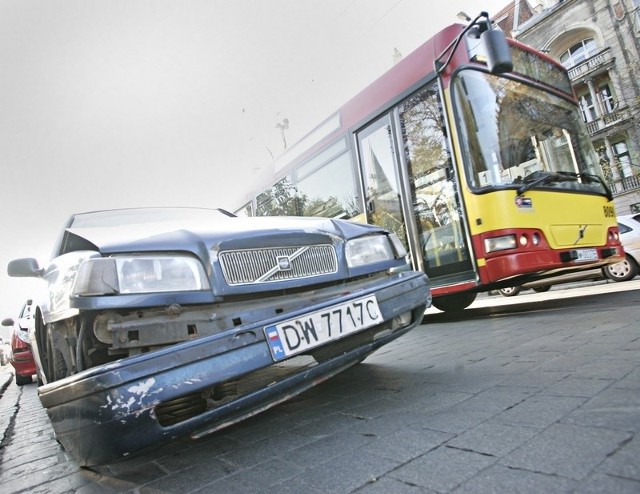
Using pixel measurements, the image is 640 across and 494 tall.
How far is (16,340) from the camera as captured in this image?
311 inches

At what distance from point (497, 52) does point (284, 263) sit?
9.75ft

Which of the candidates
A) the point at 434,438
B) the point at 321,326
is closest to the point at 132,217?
the point at 321,326

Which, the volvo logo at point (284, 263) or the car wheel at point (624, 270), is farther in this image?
the car wheel at point (624, 270)

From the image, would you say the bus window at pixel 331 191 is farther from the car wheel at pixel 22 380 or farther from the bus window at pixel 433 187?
the car wheel at pixel 22 380

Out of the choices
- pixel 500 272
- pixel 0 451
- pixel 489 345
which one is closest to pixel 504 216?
pixel 500 272

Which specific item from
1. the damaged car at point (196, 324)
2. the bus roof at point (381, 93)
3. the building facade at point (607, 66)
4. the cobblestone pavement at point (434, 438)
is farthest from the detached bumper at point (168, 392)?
the building facade at point (607, 66)

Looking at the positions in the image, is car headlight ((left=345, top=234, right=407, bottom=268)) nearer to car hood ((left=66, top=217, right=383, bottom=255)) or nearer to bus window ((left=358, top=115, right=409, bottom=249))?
car hood ((left=66, top=217, right=383, bottom=255))

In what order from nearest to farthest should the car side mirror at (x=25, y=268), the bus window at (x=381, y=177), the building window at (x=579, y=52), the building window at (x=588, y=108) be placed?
the car side mirror at (x=25, y=268), the bus window at (x=381, y=177), the building window at (x=579, y=52), the building window at (x=588, y=108)

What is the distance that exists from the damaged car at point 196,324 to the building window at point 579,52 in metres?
27.1

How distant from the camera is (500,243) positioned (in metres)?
4.45

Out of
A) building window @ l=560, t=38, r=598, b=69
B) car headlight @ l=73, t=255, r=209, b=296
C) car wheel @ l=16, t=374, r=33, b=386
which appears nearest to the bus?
car headlight @ l=73, t=255, r=209, b=296

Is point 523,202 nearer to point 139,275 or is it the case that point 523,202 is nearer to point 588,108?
point 139,275

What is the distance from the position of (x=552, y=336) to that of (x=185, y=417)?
2860 millimetres

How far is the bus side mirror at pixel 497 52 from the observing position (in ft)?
12.3
